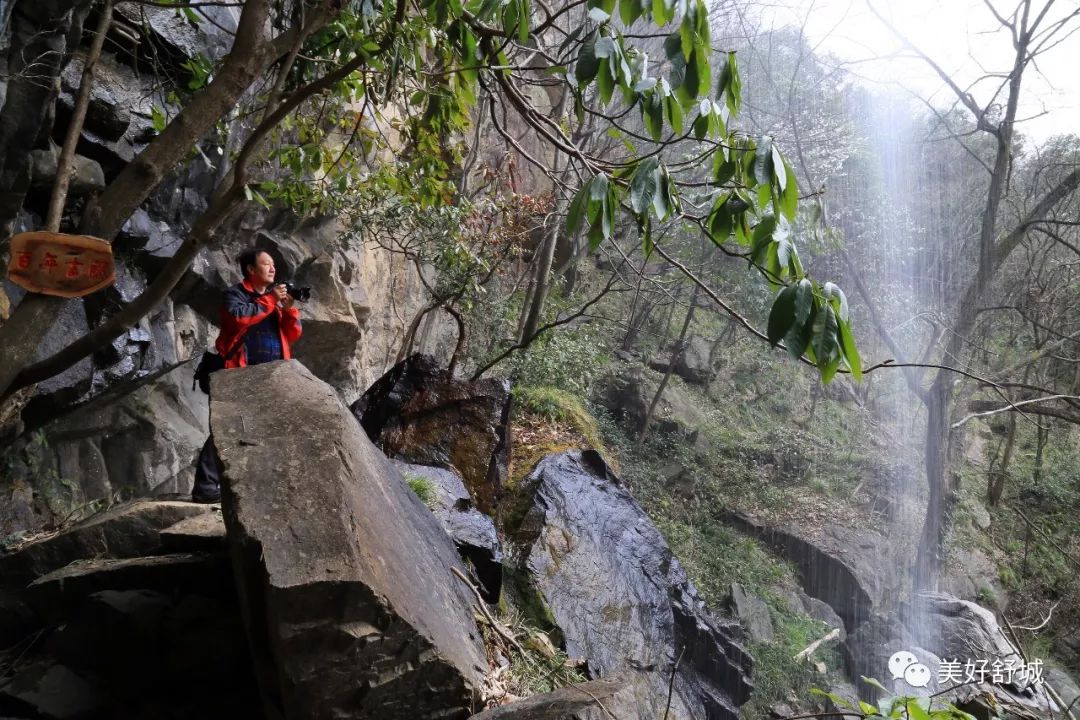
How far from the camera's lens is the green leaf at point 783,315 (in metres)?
1.86

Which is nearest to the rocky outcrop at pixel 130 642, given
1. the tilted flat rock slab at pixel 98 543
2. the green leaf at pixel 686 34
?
the tilted flat rock slab at pixel 98 543

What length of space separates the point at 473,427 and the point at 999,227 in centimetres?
1128

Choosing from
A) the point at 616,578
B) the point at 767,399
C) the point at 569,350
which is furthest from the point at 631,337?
the point at 616,578

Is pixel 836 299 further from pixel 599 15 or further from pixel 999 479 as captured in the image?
pixel 999 479

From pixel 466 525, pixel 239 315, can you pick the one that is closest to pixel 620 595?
pixel 466 525

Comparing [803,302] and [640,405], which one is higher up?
[803,302]

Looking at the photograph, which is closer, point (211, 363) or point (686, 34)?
point (686, 34)

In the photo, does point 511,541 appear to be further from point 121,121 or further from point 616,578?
point 121,121

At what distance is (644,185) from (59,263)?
6.54ft

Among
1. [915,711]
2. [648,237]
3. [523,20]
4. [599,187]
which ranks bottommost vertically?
[915,711]

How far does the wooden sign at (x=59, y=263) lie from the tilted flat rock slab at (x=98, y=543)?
145 cm

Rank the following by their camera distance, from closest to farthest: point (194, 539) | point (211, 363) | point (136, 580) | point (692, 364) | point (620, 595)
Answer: point (136, 580) < point (194, 539) < point (211, 363) < point (620, 595) < point (692, 364)

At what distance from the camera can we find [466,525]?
471cm

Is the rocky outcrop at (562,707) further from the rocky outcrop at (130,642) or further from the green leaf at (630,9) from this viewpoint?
the green leaf at (630,9)
